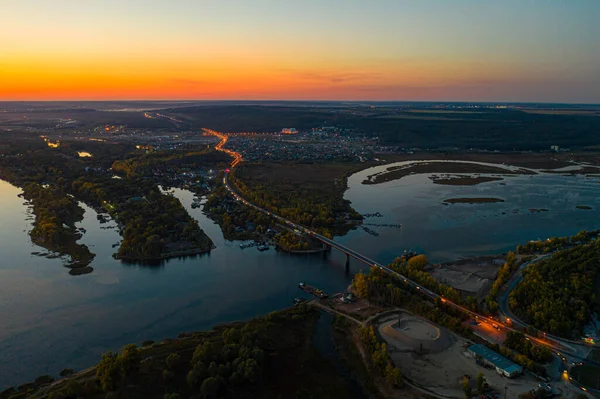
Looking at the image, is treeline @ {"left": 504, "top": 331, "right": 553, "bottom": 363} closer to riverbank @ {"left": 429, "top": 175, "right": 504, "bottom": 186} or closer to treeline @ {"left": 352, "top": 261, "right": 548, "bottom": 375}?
treeline @ {"left": 352, "top": 261, "right": 548, "bottom": 375}

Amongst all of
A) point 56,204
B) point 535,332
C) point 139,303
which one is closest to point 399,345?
point 535,332

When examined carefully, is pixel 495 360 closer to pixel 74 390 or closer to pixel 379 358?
pixel 379 358

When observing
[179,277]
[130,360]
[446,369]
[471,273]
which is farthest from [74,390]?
[471,273]

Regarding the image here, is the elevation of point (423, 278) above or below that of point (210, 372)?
above

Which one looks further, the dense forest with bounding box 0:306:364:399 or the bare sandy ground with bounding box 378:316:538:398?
the bare sandy ground with bounding box 378:316:538:398

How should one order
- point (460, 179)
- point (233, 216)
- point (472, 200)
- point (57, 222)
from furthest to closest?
1. point (460, 179)
2. point (472, 200)
3. point (233, 216)
4. point (57, 222)

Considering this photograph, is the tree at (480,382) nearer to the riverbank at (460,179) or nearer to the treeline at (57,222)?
the treeline at (57,222)

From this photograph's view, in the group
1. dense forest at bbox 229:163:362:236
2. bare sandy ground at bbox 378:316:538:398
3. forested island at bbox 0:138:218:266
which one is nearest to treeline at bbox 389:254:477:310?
bare sandy ground at bbox 378:316:538:398

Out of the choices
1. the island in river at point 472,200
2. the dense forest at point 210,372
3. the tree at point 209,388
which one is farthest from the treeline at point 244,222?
the island in river at point 472,200
